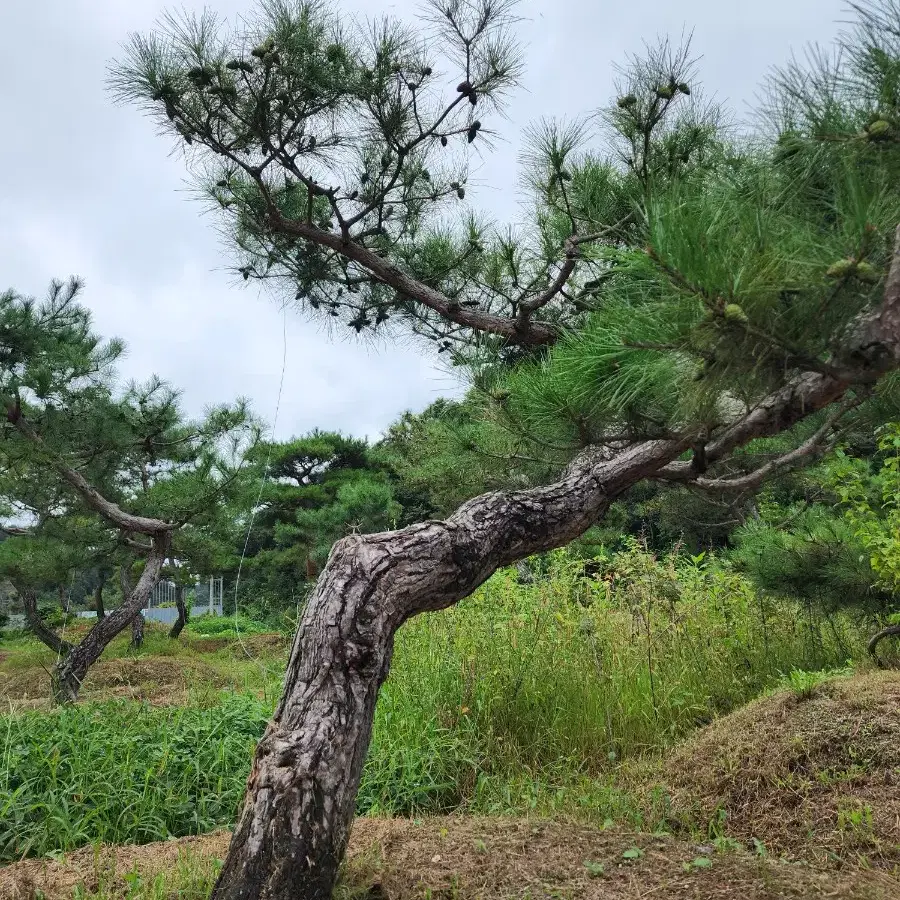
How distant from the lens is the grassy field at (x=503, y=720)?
7.55 ft

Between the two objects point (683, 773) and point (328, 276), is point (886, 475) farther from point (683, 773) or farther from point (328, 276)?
point (328, 276)

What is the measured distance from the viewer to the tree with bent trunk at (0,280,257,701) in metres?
4.82

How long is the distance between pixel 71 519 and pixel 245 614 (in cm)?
467

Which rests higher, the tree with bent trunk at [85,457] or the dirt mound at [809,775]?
the tree with bent trunk at [85,457]

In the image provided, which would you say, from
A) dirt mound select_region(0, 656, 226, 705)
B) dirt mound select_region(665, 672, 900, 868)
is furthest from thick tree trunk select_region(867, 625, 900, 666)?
dirt mound select_region(0, 656, 226, 705)

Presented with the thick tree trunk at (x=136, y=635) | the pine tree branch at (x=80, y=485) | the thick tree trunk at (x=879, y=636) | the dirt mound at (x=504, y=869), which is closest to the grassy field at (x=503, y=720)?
the thick tree trunk at (x=879, y=636)

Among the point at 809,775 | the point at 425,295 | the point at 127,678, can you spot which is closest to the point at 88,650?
the point at 127,678

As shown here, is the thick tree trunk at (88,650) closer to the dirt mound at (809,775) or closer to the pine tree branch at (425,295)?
the pine tree branch at (425,295)

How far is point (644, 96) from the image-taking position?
2615 millimetres

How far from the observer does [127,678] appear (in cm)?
536

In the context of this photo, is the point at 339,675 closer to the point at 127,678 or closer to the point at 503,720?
the point at 503,720

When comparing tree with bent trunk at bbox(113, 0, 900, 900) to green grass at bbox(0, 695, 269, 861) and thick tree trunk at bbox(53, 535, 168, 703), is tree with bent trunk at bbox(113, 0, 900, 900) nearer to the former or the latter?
green grass at bbox(0, 695, 269, 861)

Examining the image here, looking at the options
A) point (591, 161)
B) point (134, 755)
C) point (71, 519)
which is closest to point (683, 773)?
point (134, 755)

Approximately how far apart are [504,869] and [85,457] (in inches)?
189
